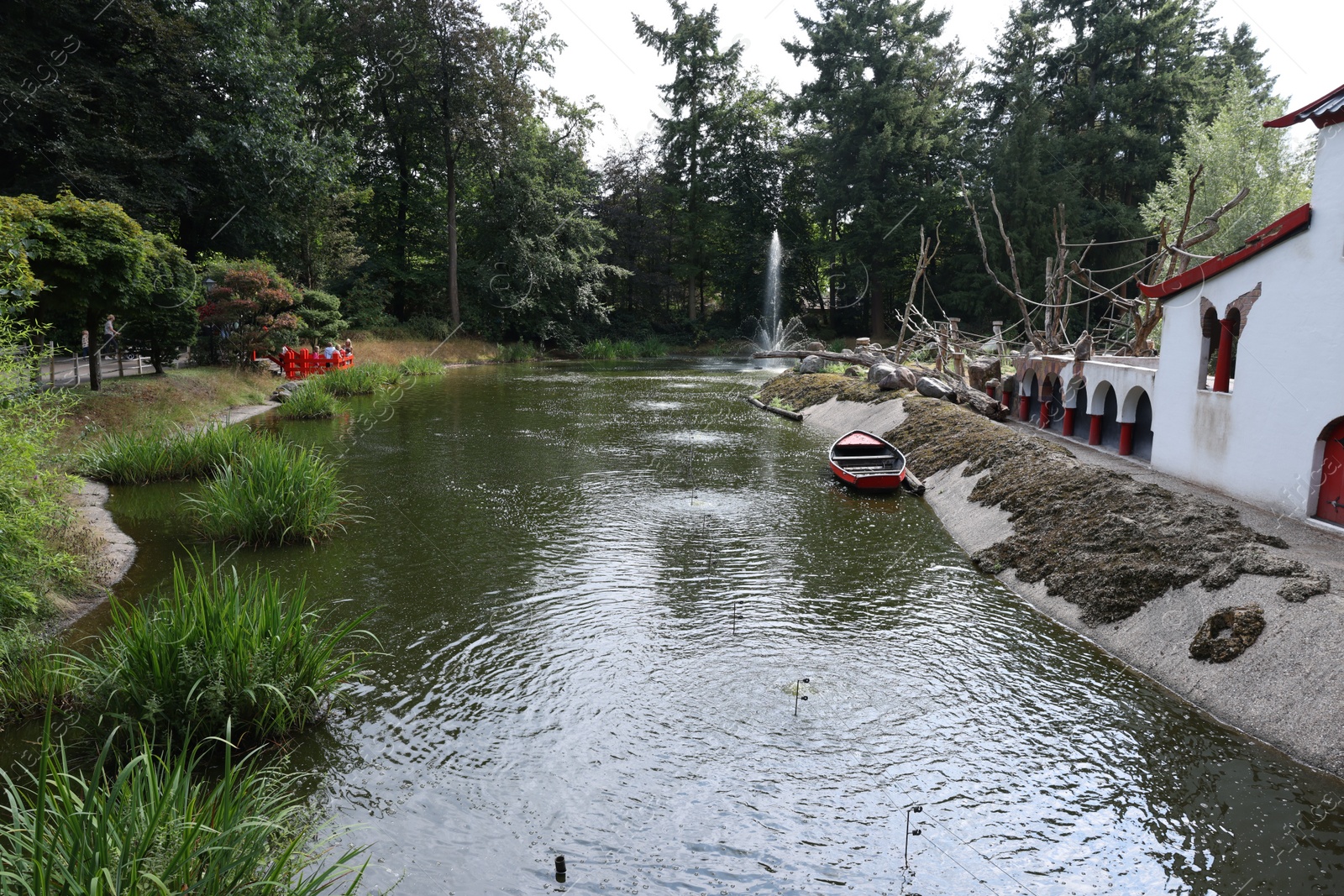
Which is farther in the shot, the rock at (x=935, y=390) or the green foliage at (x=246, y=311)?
the green foliage at (x=246, y=311)

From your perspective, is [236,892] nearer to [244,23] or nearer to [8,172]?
[8,172]

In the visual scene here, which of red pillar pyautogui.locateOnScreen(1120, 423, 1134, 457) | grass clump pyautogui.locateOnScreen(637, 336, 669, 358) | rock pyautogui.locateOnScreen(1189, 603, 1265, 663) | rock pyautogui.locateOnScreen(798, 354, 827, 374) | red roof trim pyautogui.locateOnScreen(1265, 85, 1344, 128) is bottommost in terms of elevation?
rock pyautogui.locateOnScreen(1189, 603, 1265, 663)

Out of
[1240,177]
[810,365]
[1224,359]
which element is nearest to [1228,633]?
[1224,359]

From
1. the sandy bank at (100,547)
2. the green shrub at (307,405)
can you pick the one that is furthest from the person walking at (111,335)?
the sandy bank at (100,547)

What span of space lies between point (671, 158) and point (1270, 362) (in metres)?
47.4

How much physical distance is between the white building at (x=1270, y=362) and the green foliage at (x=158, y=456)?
14.0 metres

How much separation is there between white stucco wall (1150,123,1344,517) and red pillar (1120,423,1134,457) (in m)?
2.43

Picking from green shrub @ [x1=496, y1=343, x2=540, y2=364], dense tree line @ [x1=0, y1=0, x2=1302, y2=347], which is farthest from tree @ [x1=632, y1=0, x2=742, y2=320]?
green shrub @ [x1=496, y1=343, x2=540, y2=364]

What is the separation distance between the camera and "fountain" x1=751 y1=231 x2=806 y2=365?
163ft

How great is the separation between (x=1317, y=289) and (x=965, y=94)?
43940 millimetres

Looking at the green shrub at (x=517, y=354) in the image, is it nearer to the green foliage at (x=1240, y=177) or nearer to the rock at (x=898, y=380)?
the rock at (x=898, y=380)

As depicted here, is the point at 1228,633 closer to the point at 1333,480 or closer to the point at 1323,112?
the point at 1333,480

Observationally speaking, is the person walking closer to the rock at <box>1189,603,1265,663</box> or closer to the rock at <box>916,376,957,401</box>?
the rock at <box>916,376,957,401</box>

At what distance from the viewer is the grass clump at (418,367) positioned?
32.9 meters
